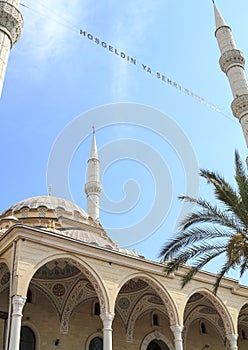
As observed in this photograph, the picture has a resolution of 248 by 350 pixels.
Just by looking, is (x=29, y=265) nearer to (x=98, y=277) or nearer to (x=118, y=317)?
(x=98, y=277)

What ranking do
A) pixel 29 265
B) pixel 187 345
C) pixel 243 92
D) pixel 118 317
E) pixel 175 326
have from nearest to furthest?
pixel 29 265, pixel 175 326, pixel 118 317, pixel 187 345, pixel 243 92

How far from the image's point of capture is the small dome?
1927 cm

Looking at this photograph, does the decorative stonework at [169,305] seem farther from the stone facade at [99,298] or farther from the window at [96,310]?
the window at [96,310]

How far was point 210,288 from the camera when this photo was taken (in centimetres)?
1495

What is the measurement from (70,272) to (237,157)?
806 cm

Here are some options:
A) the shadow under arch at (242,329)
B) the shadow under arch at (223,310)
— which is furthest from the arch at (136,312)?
the shadow under arch at (242,329)

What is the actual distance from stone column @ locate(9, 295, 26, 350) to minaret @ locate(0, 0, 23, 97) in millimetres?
6931

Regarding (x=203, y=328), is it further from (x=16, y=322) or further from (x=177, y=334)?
(x=16, y=322)

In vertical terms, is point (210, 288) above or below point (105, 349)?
above

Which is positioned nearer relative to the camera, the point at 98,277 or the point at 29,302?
the point at 98,277

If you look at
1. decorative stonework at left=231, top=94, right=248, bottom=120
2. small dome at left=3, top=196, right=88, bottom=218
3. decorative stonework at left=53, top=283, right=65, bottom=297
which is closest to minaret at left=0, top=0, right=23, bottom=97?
decorative stonework at left=53, top=283, right=65, bottom=297

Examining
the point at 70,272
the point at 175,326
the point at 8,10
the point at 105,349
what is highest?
the point at 8,10

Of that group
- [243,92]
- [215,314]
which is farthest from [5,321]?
[243,92]

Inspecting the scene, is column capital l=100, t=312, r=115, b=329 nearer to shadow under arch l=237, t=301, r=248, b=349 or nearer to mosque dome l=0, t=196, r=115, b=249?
mosque dome l=0, t=196, r=115, b=249
